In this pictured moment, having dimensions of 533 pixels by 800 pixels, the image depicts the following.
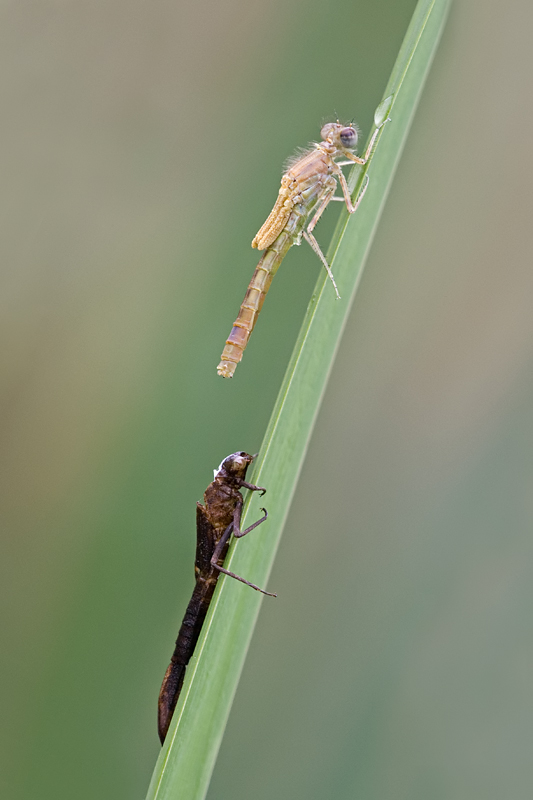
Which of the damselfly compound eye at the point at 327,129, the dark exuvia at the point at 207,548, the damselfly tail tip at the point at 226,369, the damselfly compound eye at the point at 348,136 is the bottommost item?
the dark exuvia at the point at 207,548

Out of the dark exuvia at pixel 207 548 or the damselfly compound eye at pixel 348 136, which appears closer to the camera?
the dark exuvia at pixel 207 548

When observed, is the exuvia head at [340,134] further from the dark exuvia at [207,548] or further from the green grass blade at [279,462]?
the dark exuvia at [207,548]

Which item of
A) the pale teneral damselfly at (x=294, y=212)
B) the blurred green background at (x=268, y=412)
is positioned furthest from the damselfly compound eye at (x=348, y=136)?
the blurred green background at (x=268, y=412)

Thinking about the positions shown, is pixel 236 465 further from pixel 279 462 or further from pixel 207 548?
pixel 279 462

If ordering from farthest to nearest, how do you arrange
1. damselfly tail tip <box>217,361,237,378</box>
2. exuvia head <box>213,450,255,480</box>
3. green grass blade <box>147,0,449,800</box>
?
damselfly tail tip <box>217,361,237,378</box>
exuvia head <box>213,450,255,480</box>
green grass blade <box>147,0,449,800</box>

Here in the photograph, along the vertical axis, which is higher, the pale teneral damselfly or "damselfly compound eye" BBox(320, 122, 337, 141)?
"damselfly compound eye" BBox(320, 122, 337, 141)

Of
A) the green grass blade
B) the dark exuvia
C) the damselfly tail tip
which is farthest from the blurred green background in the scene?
the green grass blade

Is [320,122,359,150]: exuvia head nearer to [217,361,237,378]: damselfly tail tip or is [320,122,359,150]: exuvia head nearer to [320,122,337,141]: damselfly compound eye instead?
[320,122,337,141]: damselfly compound eye
